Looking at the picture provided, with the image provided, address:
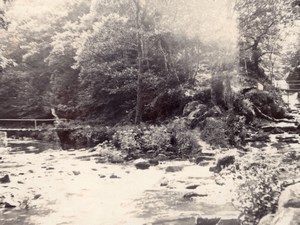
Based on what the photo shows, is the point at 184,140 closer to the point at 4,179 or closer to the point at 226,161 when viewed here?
the point at 226,161

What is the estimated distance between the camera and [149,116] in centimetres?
1945

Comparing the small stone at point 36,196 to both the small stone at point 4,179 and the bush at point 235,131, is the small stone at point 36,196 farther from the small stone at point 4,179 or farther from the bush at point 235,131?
the bush at point 235,131


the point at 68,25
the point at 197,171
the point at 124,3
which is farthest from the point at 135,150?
the point at 68,25

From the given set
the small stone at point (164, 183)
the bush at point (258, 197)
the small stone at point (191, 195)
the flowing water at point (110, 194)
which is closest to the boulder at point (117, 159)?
the flowing water at point (110, 194)

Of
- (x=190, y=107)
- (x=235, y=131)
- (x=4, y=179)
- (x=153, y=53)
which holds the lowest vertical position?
(x=4, y=179)

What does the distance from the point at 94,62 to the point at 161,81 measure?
3476 millimetres

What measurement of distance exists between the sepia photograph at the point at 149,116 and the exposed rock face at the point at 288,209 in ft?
0.06

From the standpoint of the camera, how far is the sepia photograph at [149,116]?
24.4ft

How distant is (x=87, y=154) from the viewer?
15.4m

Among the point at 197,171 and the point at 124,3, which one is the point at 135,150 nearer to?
the point at 197,171

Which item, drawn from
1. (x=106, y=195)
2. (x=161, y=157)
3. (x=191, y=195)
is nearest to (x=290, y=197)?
(x=191, y=195)

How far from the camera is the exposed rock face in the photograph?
183 inches

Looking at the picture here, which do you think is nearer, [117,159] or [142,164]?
[142,164]

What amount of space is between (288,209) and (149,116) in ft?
48.2
